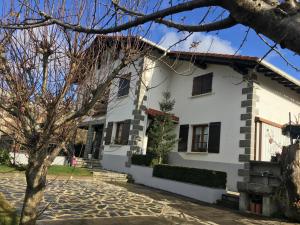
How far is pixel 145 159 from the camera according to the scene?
1717 cm

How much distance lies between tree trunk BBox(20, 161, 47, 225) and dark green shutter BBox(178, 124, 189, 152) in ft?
45.8

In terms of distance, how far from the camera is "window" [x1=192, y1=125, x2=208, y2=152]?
1673cm

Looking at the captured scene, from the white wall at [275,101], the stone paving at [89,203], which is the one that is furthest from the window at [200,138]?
the stone paving at [89,203]

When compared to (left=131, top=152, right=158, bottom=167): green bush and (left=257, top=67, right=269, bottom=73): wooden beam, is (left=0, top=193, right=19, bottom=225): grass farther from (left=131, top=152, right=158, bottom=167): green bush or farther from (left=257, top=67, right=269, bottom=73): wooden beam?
(left=257, top=67, right=269, bottom=73): wooden beam

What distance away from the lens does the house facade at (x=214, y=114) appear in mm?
14570

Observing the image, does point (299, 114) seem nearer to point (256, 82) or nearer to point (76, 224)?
point (256, 82)

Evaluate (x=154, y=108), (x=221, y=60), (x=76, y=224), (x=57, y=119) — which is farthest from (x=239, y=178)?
(x=57, y=119)

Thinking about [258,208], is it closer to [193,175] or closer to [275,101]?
[193,175]

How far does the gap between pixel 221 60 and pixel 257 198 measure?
6.99 metres

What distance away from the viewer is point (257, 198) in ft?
38.8

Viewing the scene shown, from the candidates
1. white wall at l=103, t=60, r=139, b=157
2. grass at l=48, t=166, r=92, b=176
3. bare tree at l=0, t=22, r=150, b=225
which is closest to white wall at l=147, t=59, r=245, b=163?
white wall at l=103, t=60, r=139, b=157

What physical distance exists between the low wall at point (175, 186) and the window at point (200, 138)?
2636mm

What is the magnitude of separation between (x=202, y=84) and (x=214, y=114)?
7.11 ft

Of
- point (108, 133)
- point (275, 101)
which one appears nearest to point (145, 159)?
point (108, 133)
